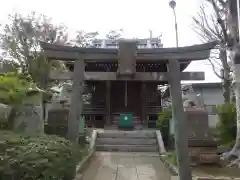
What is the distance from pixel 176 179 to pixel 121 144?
6.57 meters

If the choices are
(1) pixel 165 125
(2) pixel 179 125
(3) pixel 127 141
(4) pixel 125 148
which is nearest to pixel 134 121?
(1) pixel 165 125

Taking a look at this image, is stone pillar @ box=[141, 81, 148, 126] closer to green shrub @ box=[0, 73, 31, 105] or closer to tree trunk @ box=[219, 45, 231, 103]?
tree trunk @ box=[219, 45, 231, 103]

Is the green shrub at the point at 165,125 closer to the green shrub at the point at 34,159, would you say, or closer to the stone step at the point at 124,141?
the stone step at the point at 124,141

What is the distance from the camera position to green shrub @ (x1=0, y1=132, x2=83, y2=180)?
5121mm

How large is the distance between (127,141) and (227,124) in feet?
16.0

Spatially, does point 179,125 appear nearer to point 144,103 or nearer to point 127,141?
point 127,141

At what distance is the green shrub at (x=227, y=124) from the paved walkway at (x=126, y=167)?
373 centimetres

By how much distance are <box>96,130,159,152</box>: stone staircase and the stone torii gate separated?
6707mm

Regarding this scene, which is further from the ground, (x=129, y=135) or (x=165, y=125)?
(x=165, y=125)

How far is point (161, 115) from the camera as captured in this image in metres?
16.4

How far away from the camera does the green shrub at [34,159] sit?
512 cm

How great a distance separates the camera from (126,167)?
1048cm

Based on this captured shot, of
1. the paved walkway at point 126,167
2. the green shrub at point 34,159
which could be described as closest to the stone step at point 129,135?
the paved walkway at point 126,167

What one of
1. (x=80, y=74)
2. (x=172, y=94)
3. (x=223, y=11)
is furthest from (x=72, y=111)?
(x=223, y=11)
